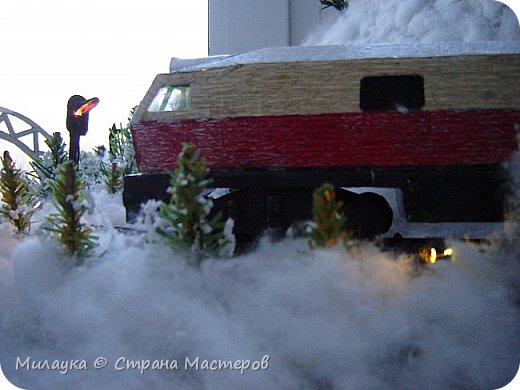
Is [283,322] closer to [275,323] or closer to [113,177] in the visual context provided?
[275,323]

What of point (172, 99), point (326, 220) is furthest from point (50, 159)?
point (326, 220)

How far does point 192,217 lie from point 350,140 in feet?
2.45

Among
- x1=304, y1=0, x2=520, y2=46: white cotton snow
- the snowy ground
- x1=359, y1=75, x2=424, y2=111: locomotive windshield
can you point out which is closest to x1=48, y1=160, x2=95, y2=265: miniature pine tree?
the snowy ground

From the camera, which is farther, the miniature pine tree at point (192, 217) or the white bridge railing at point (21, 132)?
the white bridge railing at point (21, 132)

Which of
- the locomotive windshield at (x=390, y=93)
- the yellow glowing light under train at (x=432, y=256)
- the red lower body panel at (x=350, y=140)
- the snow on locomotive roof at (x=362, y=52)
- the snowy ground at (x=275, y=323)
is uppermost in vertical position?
the snow on locomotive roof at (x=362, y=52)

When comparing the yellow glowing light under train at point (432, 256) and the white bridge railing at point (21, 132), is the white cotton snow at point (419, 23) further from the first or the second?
the white bridge railing at point (21, 132)

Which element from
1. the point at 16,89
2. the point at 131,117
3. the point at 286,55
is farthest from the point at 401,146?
the point at 16,89

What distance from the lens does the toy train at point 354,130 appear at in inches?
78.6

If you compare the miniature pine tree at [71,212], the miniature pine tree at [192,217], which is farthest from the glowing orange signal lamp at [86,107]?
→ the miniature pine tree at [192,217]

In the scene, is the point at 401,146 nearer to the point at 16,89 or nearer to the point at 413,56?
the point at 413,56

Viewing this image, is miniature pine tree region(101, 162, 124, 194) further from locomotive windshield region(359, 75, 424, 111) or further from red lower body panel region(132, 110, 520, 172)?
locomotive windshield region(359, 75, 424, 111)

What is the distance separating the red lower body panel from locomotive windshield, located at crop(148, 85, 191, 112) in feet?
0.26

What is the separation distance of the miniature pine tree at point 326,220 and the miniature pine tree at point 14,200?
1135mm

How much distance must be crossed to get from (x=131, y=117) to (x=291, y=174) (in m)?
0.75
